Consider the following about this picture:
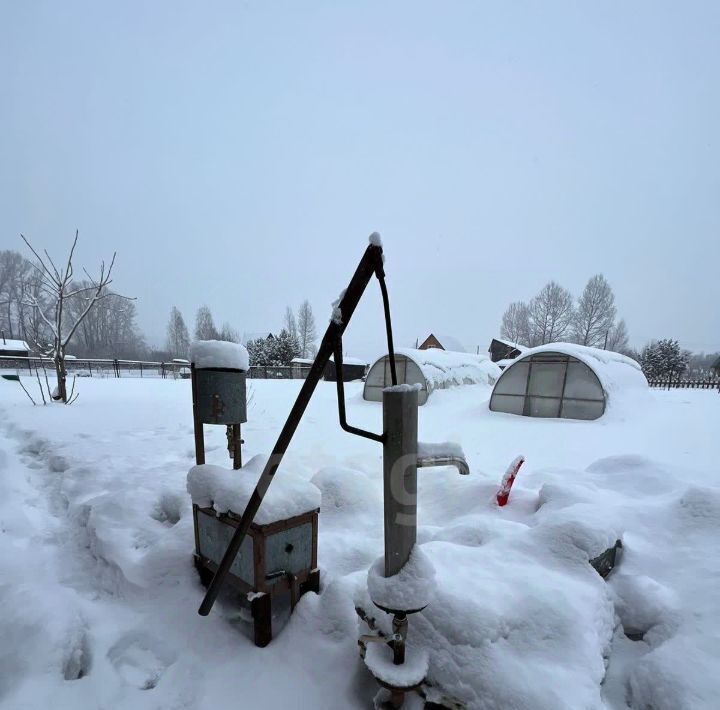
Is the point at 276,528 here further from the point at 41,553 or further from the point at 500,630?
the point at 41,553

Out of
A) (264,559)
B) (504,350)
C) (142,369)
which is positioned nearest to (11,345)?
(142,369)

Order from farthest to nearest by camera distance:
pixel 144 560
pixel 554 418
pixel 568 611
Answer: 1. pixel 554 418
2. pixel 144 560
3. pixel 568 611

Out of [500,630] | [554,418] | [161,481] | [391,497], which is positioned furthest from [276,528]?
[554,418]

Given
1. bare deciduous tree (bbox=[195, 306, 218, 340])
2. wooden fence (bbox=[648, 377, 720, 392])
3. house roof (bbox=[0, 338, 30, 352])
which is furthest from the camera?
bare deciduous tree (bbox=[195, 306, 218, 340])

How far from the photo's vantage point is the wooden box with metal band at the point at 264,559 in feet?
6.18

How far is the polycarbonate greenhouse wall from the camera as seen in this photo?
31.2ft

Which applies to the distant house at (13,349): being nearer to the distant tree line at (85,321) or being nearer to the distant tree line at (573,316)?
the distant tree line at (85,321)

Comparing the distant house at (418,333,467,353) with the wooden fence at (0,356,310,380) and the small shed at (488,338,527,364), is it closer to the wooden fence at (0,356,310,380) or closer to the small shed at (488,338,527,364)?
the small shed at (488,338,527,364)

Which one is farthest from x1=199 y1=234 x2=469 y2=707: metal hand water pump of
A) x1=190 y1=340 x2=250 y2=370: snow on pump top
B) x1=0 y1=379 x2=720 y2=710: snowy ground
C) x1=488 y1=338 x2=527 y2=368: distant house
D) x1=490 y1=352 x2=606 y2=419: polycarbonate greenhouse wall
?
x1=488 y1=338 x2=527 y2=368: distant house

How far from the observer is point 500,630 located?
5.12 ft

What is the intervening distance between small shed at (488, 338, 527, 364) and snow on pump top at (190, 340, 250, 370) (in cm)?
2874

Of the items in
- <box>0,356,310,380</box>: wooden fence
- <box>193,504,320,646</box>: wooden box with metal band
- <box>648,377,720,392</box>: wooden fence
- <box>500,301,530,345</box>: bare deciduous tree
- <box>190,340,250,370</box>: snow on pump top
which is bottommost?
<box>648,377,720,392</box>: wooden fence

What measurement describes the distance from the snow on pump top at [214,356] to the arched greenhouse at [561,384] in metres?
9.79

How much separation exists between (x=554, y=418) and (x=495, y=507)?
776 cm
